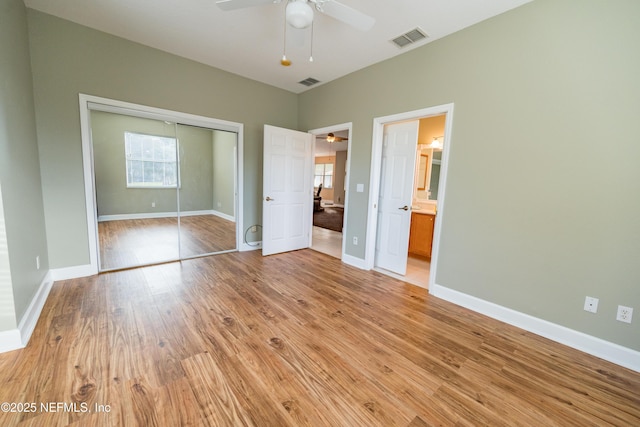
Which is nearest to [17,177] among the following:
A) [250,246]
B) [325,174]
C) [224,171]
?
[224,171]

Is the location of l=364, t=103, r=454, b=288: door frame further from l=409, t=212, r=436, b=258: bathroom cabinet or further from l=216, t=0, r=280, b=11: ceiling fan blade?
l=216, t=0, r=280, b=11: ceiling fan blade

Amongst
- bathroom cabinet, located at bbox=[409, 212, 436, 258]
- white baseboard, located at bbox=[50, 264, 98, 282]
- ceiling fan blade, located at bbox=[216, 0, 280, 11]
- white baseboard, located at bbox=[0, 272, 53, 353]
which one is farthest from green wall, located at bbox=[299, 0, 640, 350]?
white baseboard, located at bbox=[50, 264, 98, 282]

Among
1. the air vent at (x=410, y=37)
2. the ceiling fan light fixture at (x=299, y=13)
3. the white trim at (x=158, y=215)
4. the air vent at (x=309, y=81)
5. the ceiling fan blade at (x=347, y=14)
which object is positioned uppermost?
the air vent at (x=309, y=81)

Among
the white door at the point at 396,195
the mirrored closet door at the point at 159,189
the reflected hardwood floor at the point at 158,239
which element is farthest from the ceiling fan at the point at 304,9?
the reflected hardwood floor at the point at 158,239

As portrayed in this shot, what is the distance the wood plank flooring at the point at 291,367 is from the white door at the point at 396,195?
91 centimetres

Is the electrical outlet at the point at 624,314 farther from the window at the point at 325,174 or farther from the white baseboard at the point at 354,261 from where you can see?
the window at the point at 325,174

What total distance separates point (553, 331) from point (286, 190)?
12.3ft

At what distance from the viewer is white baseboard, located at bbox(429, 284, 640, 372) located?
1893 mm

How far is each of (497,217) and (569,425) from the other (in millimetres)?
1637

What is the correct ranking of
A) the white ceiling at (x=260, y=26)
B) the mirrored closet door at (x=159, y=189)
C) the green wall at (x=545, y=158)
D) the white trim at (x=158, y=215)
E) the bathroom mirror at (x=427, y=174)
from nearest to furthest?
the green wall at (x=545, y=158)
the white ceiling at (x=260, y=26)
the mirrored closet door at (x=159, y=189)
the white trim at (x=158, y=215)
the bathroom mirror at (x=427, y=174)

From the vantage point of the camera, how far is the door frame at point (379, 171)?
2768 millimetres

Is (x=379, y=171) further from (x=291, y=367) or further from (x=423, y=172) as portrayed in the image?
(x=291, y=367)

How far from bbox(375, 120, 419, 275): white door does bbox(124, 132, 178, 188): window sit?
3302 mm

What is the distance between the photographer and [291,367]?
172 cm
